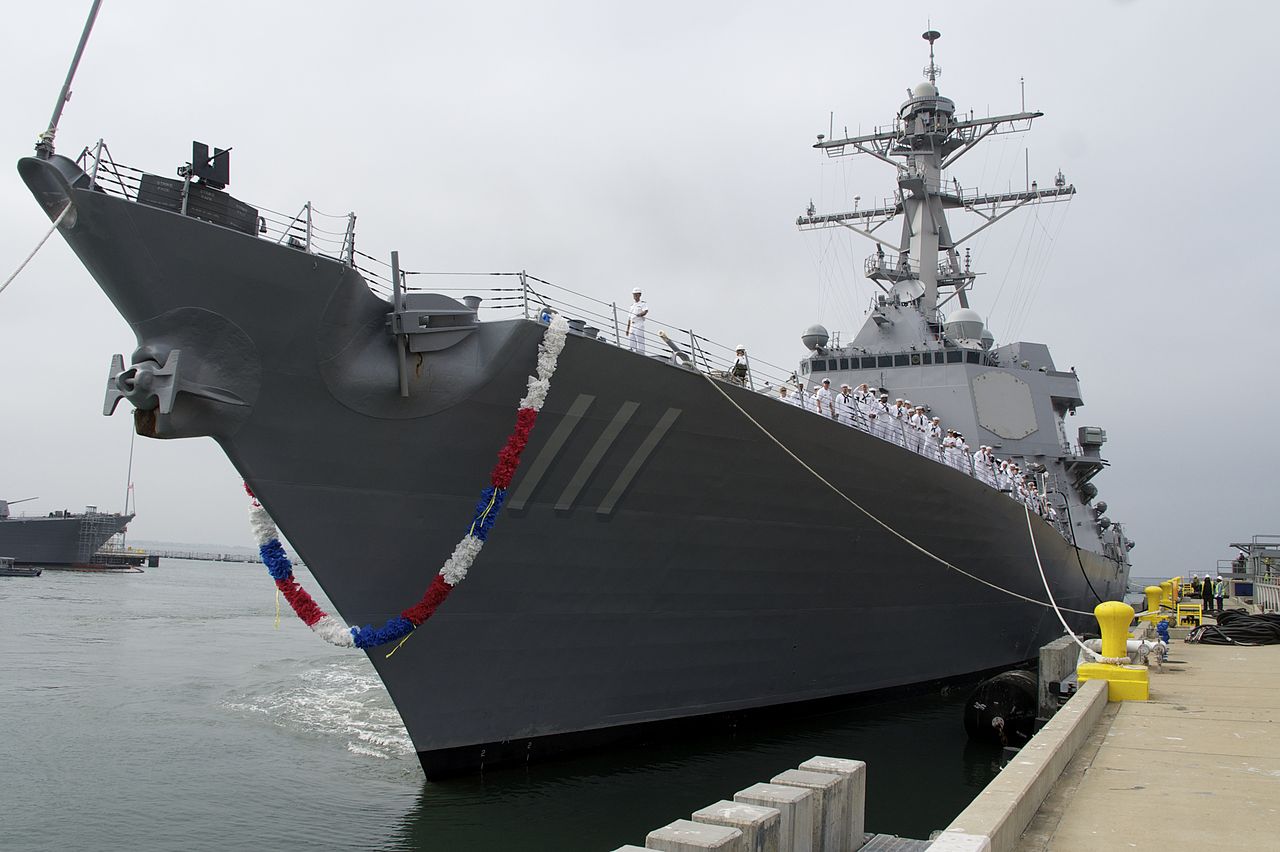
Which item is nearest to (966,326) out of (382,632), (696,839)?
(382,632)

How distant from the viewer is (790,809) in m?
3.16

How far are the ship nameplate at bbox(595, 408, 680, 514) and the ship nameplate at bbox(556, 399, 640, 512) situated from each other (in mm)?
289

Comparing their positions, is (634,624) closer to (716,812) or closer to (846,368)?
(716,812)

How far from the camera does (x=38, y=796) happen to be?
8.05 meters

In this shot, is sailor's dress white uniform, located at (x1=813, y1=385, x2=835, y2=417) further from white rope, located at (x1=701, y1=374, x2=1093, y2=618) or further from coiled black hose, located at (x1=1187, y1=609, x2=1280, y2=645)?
coiled black hose, located at (x1=1187, y1=609, x2=1280, y2=645)

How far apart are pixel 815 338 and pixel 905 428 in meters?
6.51

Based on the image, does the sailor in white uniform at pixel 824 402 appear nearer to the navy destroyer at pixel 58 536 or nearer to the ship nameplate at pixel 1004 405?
the ship nameplate at pixel 1004 405

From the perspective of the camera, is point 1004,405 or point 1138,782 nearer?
point 1138,782

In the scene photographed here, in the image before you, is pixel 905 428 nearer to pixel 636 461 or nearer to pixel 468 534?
pixel 636 461

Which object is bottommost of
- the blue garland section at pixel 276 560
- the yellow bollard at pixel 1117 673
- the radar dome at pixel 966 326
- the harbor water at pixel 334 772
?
the harbor water at pixel 334 772

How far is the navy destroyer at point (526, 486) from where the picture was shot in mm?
6141

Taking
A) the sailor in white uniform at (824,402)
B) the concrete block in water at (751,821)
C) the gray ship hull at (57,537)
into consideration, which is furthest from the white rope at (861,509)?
the gray ship hull at (57,537)

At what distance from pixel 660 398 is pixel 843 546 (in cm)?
346

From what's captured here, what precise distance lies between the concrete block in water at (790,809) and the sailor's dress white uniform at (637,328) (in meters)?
5.21
